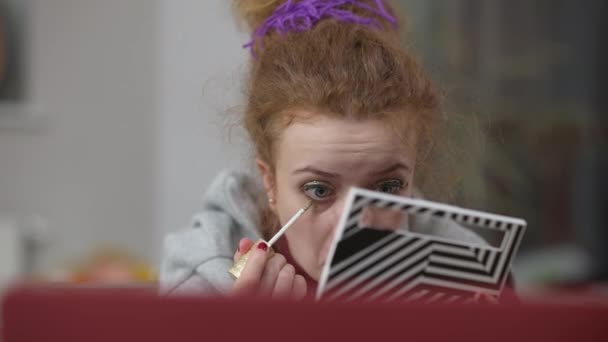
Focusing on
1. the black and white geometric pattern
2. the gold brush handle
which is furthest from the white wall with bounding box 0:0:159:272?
the black and white geometric pattern

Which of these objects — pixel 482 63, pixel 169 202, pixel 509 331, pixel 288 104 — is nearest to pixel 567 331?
pixel 509 331

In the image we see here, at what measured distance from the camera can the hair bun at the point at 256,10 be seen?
1.11 meters

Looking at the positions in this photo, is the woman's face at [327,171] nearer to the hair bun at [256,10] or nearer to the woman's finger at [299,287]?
the woman's finger at [299,287]

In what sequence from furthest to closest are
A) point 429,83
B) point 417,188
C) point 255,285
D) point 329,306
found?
point 417,188 → point 429,83 → point 255,285 → point 329,306

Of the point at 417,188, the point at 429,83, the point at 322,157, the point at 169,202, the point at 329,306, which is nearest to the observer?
the point at 329,306

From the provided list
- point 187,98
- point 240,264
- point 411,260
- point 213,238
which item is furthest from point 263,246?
point 187,98

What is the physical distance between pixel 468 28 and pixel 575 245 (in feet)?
2.89

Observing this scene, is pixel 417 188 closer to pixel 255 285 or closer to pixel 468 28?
pixel 255 285

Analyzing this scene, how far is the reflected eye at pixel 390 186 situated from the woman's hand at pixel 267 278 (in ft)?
0.52

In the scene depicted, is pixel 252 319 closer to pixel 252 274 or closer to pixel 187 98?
pixel 252 274

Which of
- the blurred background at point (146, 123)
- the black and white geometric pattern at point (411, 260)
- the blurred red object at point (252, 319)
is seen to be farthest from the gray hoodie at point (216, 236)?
the blurred background at point (146, 123)

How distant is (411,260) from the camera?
2.12 ft

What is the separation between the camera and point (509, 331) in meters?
0.43

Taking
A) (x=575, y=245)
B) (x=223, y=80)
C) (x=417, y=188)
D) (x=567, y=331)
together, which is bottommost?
(x=567, y=331)
